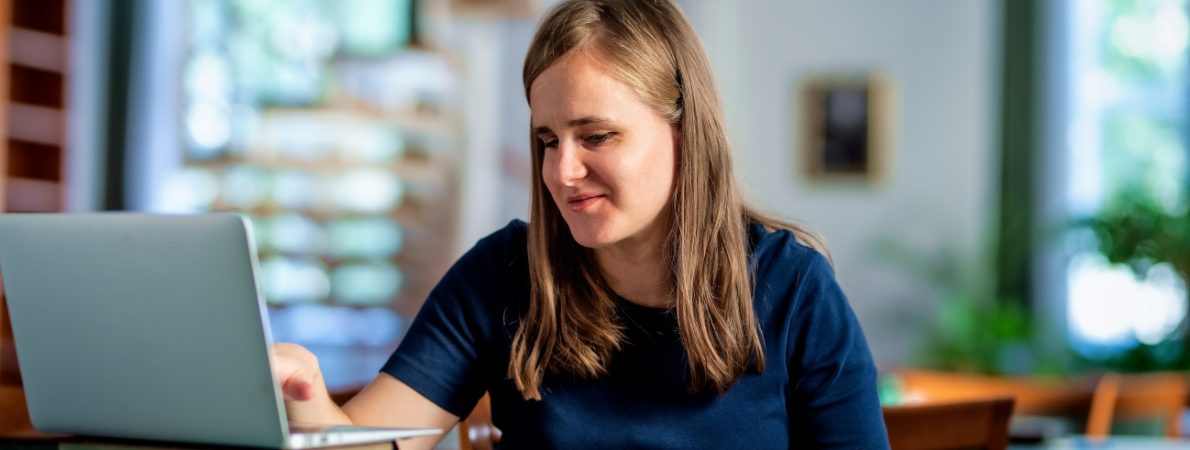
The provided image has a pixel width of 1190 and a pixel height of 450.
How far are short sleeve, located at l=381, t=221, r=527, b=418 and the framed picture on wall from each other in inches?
236

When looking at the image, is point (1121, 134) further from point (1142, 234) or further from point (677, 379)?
point (677, 379)

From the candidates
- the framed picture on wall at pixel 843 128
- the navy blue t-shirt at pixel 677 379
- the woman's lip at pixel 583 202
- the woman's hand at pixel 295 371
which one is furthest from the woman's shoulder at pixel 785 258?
the framed picture on wall at pixel 843 128

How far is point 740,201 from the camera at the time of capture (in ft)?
5.39

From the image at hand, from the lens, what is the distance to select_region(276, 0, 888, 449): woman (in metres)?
1.48

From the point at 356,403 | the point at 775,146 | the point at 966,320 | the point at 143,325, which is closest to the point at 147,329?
the point at 143,325

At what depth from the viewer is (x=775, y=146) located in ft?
24.7

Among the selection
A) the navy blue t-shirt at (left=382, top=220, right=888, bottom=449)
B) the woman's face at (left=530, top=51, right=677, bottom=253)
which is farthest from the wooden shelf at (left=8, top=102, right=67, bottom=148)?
the woman's face at (left=530, top=51, right=677, bottom=253)

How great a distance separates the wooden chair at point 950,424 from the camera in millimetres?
1609

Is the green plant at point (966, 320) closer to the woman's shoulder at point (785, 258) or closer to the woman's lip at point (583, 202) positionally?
the woman's shoulder at point (785, 258)

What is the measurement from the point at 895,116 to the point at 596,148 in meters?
6.22

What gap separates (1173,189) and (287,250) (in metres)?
5.31

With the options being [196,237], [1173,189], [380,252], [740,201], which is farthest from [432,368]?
[380,252]

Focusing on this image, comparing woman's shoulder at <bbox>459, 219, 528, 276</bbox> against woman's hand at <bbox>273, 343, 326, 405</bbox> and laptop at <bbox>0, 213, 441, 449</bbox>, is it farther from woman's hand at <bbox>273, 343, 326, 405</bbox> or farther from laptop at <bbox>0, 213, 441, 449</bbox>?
laptop at <bbox>0, 213, 441, 449</bbox>

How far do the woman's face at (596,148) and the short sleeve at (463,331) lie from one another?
20 centimetres
